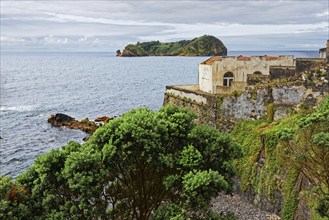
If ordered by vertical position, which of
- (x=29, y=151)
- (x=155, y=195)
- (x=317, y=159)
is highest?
(x=317, y=159)

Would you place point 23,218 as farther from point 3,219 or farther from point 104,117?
point 104,117

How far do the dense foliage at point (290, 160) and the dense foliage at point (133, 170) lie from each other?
368 centimetres

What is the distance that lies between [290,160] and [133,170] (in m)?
8.16

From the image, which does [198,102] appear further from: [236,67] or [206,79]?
[236,67]

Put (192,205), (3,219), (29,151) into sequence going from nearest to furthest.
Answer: (3,219) < (192,205) < (29,151)

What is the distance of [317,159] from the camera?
653 inches

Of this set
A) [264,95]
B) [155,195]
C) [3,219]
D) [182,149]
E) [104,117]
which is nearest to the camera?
[3,219]

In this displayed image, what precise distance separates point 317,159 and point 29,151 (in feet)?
113

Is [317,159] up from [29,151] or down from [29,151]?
up

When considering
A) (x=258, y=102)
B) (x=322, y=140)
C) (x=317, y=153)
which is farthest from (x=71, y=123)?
(x=322, y=140)

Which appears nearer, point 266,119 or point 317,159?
point 317,159

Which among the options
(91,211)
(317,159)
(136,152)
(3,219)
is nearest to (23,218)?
(3,219)

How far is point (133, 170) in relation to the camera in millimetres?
16984

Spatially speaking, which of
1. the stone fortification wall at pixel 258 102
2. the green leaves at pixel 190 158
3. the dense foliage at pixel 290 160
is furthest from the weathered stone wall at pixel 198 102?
the green leaves at pixel 190 158
